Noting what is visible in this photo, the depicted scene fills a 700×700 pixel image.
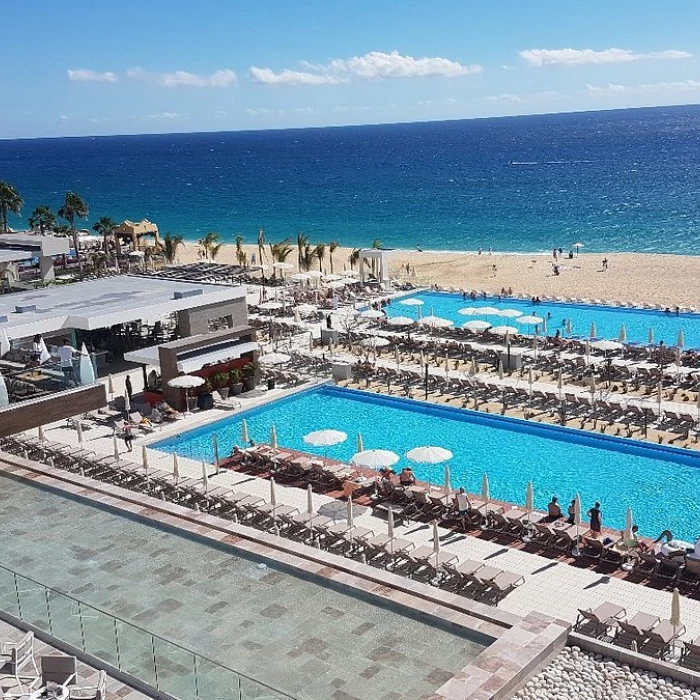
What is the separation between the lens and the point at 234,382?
2591 cm

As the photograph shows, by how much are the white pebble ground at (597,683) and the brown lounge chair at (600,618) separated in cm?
99

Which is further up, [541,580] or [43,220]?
[43,220]

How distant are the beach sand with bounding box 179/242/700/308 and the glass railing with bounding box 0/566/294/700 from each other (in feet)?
106

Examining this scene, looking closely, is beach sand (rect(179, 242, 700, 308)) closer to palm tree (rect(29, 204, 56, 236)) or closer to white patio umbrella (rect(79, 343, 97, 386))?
palm tree (rect(29, 204, 56, 236))

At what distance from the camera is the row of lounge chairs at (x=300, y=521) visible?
13.6 metres

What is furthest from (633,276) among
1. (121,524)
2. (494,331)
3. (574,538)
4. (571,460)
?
(121,524)

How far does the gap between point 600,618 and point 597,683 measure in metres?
1.65

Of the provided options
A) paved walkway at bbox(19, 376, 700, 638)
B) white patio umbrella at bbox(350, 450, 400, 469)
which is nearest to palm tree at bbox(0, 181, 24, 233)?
paved walkway at bbox(19, 376, 700, 638)

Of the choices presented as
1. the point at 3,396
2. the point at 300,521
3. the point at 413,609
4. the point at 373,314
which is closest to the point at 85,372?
the point at 3,396

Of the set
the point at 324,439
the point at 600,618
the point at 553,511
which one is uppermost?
the point at 324,439

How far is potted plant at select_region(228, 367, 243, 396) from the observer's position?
2583 centimetres

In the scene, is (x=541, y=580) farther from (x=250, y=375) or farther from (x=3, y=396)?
(x=250, y=375)

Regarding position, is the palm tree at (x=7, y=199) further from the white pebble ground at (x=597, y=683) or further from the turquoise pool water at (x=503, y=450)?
the white pebble ground at (x=597, y=683)

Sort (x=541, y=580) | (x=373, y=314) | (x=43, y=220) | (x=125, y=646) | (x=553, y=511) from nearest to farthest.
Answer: (x=125, y=646) < (x=541, y=580) < (x=553, y=511) < (x=373, y=314) < (x=43, y=220)
